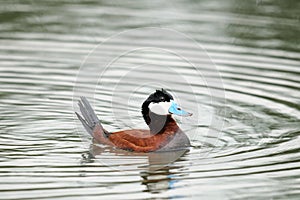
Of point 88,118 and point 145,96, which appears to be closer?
point 88,118

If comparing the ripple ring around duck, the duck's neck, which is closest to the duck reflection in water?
the ripple ring around duck

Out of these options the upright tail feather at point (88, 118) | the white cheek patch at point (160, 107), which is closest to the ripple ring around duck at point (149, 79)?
the upright tail feather at point (88, 118)

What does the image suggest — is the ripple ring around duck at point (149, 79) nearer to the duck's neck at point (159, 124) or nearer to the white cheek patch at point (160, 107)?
the duck's neck at point (159, 124)

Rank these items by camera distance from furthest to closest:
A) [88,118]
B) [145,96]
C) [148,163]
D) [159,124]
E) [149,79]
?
[149,79] → [145,96] → [88,118] → [159,124] → [148,163]

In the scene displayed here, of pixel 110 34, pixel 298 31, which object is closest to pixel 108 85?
pixel 110 34

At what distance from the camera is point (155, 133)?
1047cm

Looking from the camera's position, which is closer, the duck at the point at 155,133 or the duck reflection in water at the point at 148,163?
the duck reflection in water at the point at 148,163

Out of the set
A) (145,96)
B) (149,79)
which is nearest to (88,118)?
(145,96)

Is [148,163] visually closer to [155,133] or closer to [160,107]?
[155,133]

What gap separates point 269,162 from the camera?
31.1 feet

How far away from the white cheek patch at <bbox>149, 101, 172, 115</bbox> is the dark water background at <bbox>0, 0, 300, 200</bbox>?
56 cm

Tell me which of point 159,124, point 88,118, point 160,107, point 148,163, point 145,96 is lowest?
point 148,163

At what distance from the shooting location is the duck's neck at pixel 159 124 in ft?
34.4

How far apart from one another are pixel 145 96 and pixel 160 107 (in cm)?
218
